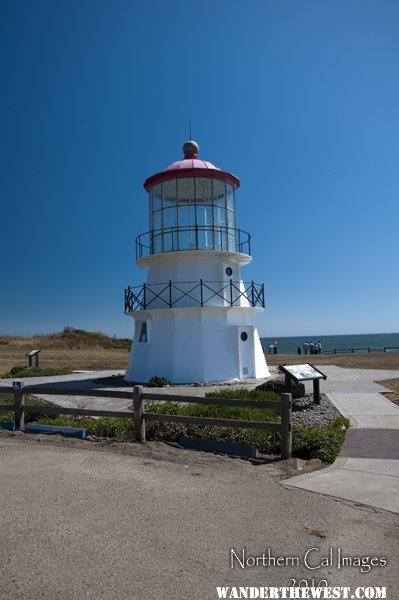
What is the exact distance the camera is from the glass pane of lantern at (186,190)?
71.2ft

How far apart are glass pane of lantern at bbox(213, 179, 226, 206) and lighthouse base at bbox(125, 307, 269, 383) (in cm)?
461

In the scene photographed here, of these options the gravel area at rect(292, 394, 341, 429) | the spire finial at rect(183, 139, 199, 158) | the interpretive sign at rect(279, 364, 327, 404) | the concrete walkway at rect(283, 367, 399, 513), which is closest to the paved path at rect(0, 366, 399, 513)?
the concrete walkway at rect(283, 367, 399, 513)

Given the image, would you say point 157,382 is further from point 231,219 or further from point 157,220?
point 231,219

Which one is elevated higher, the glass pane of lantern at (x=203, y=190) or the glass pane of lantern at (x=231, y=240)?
the glass pane of lantern at (x=203, y=190)

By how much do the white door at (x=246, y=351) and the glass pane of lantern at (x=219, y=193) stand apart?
542 centimetres

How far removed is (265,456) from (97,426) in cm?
376

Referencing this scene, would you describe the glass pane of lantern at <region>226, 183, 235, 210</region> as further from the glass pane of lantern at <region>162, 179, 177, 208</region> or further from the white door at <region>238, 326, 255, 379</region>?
the white door at <region>238, 326, 255, 379</region>

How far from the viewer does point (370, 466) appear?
7781 mm

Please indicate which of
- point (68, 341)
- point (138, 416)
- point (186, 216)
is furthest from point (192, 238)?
point (68, 341)

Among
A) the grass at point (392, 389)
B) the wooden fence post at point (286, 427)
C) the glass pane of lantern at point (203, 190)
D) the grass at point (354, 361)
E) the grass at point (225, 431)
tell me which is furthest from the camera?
the grass at point (354, 361)

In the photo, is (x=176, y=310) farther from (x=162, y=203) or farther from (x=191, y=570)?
(x=191, y=570)

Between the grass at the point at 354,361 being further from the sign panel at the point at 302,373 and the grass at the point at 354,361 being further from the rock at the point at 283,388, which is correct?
the sign panel at the point at 302,373

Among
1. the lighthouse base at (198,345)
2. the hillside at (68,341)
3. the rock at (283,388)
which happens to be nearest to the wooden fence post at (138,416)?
the rock at (283,388)

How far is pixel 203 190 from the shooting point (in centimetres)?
2180
